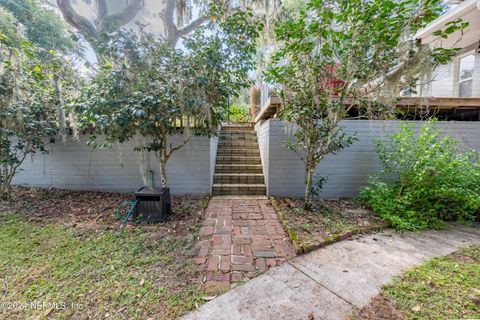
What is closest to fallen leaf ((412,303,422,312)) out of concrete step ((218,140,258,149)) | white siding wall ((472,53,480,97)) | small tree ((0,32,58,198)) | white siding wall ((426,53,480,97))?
concrete step ((218,140,258,149))

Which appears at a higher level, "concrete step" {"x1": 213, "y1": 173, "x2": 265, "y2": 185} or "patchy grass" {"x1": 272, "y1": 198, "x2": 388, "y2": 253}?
"concrete step" {"x1": 213, "y1": 173, "x2": 265, "y2": 185}

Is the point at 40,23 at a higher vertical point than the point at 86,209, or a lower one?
higher

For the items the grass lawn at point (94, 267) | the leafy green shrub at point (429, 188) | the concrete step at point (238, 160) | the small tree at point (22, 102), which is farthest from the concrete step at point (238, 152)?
the small tree at point (22, 102)

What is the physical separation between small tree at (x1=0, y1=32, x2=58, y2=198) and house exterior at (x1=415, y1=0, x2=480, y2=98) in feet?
21.8

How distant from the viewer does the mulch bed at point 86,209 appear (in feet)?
9.04

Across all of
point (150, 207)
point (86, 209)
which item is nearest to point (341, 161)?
point (150, 207)

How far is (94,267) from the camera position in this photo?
188cm

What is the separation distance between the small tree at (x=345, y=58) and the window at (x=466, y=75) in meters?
4.17

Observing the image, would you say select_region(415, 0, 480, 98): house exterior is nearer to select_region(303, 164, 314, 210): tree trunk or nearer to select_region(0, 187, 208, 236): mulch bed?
select_region(303, 164, 314, 210): tree trunk

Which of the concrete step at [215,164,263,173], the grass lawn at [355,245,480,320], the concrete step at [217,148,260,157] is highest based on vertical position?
the concrete step at [217,148,260,157]

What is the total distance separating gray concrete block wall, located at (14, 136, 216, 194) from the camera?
398 cm

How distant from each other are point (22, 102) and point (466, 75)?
10252mm

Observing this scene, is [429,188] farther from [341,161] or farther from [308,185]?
[308,185]

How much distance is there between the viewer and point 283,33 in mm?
2652
